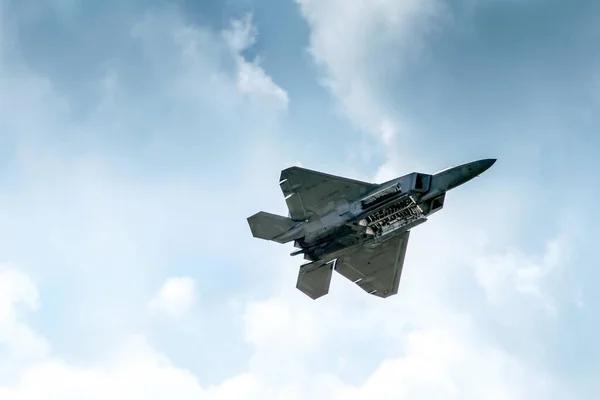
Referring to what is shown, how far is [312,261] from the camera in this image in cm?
5038

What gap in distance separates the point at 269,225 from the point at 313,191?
4.44 meters

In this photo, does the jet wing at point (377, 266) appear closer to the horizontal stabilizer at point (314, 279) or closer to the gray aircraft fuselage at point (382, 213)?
the horizontal stabilizer at point (314, 279)

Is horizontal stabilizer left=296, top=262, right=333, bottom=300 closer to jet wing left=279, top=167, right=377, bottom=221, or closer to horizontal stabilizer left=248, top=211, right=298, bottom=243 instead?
horizontal stabilizer left=248, top=211, right=298, bottom=243

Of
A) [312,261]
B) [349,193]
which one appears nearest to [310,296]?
[312,261]

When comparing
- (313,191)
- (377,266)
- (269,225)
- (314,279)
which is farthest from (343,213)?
(377,266)

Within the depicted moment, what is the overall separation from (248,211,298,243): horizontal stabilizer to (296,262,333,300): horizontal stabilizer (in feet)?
15.2

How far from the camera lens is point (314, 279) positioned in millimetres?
51906

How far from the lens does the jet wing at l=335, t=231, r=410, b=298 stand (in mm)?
52250

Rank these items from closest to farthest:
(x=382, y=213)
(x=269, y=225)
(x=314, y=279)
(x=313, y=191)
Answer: (x=382, y=213)
(x=313, y=191)
(x=269, y=225)
(x=314, y=279)

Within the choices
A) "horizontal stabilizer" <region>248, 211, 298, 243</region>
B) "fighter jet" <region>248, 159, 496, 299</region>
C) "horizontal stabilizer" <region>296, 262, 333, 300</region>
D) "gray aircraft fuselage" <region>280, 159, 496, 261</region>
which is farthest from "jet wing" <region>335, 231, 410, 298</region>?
"horizontal stabilizer" <region>248, 211, 298, 243</region>

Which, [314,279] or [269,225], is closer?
[269,225]

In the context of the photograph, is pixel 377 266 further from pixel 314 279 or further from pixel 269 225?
pixel 269 225

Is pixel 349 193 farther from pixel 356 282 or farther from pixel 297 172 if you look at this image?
pixel 356 282

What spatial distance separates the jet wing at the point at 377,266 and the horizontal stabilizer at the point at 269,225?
6651mm
